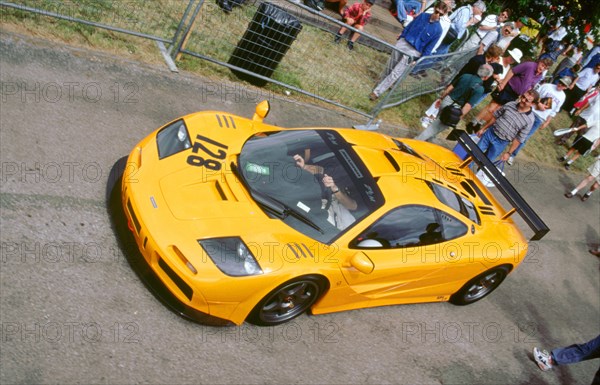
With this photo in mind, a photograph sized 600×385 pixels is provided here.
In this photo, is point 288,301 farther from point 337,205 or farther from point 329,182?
point 329,182

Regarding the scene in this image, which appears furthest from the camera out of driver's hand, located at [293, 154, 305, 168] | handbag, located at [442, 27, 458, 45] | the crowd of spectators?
handbag, located at [442, 27, 458, 45]

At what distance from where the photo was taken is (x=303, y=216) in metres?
5.08

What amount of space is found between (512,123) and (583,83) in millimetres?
7935

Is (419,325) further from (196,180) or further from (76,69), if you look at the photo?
(76,69)

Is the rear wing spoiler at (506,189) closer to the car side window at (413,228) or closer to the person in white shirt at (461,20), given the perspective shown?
the car side window at (413,228)

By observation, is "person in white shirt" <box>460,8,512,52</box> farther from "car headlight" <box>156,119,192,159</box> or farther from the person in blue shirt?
"car headlight" <box>156,119,192,159</box>

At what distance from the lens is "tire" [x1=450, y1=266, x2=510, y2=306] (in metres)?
6.33

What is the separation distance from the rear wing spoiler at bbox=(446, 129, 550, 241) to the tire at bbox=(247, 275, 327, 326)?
8.20ft

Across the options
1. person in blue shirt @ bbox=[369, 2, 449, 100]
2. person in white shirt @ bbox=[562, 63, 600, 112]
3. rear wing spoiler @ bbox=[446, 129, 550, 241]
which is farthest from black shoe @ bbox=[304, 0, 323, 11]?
person in white shirt @ bbox=[562, 63, 600, 112]

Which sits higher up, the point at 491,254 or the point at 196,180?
the point at 491,254

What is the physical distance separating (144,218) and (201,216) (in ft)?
1.53

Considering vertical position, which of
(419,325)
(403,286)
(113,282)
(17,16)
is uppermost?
(403,286)

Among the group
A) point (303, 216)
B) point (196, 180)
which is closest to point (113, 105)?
point (196, 180)

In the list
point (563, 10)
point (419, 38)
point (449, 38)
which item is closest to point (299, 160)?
point (419, 38)
